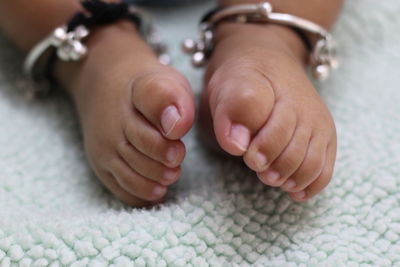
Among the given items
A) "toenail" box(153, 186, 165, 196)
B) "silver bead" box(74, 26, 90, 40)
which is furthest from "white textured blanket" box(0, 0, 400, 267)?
"silver bead" box(74, 26, 90, 40)

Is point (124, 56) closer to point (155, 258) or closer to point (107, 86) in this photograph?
point (107, 86)

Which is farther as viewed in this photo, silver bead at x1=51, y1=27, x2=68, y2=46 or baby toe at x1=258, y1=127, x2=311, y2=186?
silver bead at x1=51, y1=27, x2=68, y2=46

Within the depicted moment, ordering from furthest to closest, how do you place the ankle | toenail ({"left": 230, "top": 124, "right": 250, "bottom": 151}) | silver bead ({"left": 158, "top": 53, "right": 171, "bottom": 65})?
silver bead ({"left": 158, "top": 53, "right": 171, "bottom": 65}) < the ankle < toenail ({"left": 230, "top": 124, "right": 250, "bottom": 151})

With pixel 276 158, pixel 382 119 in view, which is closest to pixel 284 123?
pixel 276 158

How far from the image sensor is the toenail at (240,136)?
0.46m

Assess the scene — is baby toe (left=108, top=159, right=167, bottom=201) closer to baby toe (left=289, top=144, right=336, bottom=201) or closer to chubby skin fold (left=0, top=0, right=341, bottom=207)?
chubby skin fold (left=0, top=0, right=341, bottom=207)

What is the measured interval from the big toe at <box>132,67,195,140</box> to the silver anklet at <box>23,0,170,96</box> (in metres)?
0.19

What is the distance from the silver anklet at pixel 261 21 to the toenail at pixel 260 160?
0.80 feet

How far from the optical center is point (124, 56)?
2.05ft

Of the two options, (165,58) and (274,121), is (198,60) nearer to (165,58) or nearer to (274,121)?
(165,58)

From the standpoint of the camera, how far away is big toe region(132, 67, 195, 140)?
49 centimetres

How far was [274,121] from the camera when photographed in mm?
478

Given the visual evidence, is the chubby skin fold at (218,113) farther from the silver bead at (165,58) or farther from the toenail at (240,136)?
the silver bead at (165,58)

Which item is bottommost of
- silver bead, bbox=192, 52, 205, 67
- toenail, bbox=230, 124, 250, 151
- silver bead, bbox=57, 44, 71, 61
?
silver bead, bbox=192, 52, 205, 67
